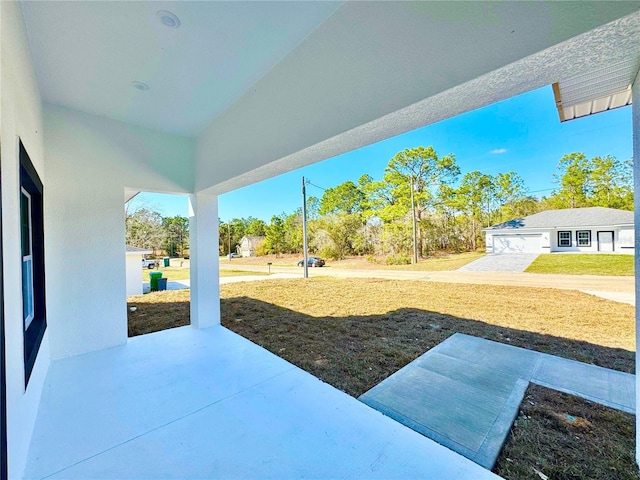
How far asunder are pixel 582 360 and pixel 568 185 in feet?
66.0

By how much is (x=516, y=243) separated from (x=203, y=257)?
19.4m

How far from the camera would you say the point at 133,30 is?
1.94 meters

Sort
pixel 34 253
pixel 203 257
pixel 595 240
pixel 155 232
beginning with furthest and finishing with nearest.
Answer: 1. pixel 155 232
2. pixel 595 240
3. pixel 203 257
4. pixel 34 253

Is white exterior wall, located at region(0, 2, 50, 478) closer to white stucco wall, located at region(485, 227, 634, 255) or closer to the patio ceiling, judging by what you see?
the patio ceiling

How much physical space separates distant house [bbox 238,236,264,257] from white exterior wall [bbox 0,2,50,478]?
23.7 metres

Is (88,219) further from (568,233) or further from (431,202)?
(568,233)

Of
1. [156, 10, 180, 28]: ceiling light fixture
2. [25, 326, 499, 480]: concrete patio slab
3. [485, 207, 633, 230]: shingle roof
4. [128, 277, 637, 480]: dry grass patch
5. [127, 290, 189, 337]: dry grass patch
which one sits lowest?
[128, 277, 637, 480]: dry grass patch

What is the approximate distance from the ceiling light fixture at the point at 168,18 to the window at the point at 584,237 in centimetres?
2107

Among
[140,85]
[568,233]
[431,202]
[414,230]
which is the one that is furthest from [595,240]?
[140,85]

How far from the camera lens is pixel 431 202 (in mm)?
16234

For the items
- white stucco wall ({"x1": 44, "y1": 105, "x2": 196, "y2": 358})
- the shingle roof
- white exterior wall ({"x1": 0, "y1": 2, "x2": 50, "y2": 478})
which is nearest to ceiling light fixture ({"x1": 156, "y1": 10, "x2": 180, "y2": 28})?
white exterior wall ({"x1": 0, "y1": 2, "x2": 50, "y2": 478})

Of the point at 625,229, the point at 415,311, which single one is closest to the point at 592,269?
the point at 625,229

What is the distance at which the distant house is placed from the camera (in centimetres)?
2547

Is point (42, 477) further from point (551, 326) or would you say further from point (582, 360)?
point (551, 326)
